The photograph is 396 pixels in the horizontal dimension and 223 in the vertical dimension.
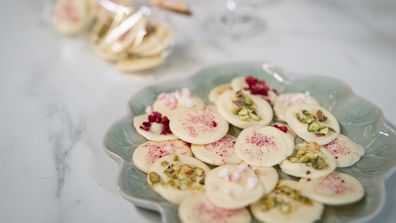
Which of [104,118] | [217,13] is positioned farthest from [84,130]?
[217,13]

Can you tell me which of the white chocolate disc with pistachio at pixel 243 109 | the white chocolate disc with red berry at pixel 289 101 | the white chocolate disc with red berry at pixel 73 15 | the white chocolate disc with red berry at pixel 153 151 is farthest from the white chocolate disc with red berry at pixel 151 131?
the white chocolate disc with red berry at pixel 73 15

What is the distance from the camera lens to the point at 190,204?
783 mm

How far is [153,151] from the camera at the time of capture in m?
0.90

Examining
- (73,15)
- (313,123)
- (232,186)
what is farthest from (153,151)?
(73,15)

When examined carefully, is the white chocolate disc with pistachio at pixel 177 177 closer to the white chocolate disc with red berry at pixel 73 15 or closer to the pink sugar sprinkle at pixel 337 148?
the pink sugar sprinkle at pixel 337 148

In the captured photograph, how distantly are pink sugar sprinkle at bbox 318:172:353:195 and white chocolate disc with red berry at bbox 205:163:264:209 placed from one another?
0.10 meters

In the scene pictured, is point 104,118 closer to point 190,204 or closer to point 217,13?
point 190,204

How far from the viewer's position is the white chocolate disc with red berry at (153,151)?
0.87 meters

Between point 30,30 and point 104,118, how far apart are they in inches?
17.2

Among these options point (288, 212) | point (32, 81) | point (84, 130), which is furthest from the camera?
point (32, 81)

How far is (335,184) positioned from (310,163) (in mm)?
55

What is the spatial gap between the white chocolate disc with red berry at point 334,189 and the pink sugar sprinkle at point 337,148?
6 cm

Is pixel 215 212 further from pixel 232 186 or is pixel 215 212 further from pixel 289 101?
pixel 289 101

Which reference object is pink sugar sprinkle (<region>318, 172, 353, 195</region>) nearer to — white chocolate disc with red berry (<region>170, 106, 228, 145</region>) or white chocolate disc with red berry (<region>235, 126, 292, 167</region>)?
white chocolate disc with red berry (<region>235, 126, 292, 167</region>)
